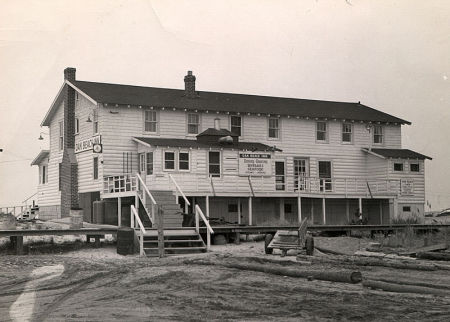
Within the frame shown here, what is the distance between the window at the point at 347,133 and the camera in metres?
41.8

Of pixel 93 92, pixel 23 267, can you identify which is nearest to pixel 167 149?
pixel 93 92

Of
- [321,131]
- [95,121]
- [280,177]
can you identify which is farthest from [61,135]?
[321,131]

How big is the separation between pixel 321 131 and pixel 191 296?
2881 centimetres

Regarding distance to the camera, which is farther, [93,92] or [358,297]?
[93,92]

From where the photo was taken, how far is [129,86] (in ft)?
132

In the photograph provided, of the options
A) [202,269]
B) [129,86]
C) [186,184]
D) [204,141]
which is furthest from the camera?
[129,86]

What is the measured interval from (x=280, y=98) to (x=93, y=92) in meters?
12.3

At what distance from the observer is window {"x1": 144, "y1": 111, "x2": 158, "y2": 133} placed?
36656mm

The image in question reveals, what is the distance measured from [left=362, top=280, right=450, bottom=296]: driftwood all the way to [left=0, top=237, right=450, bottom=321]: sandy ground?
14 cm

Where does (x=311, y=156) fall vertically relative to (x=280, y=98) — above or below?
below

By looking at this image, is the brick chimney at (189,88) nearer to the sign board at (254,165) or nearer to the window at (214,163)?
the window at (214,163)

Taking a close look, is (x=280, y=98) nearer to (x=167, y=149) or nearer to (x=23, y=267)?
(x=167, y=149)

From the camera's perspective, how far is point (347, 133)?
41906 mm

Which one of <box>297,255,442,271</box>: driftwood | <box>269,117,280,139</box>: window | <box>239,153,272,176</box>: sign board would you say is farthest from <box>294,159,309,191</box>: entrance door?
<box>297,255,442,271</box>: driftwood
